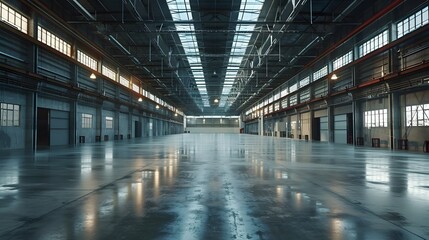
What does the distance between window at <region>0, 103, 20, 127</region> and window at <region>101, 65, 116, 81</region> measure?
15.9 metres

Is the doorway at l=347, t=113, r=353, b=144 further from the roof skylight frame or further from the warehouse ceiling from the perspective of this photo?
the roof skylight frame

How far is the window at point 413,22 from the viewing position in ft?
65.0

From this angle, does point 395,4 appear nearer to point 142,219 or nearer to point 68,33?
point 142,219

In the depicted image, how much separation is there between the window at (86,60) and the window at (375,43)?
2787 centimetres

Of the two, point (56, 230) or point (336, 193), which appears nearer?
point (56, 230)

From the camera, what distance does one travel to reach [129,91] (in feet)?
155

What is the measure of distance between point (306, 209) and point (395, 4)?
19.5 meters

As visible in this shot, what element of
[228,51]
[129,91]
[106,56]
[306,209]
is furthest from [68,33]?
[306,209]

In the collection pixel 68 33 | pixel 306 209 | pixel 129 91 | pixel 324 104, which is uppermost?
pixel 68 33

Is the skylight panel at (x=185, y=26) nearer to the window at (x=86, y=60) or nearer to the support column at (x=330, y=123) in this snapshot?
the window at (x=86, y=60)

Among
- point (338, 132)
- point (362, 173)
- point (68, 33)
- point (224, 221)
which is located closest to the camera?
point (224, 221)

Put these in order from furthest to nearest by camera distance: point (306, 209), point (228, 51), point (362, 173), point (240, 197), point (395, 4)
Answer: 1. point (228, 51)
2. point (395, 4)
3. point (362, 173)
4. point (240, 197)
5. point (306, 209)

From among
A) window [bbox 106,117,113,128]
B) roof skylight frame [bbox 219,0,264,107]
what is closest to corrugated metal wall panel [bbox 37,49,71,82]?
window [bbox 106,117,113,128]

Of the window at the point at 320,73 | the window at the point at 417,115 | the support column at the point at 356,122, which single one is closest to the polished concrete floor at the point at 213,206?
the window at the point at 417,115
